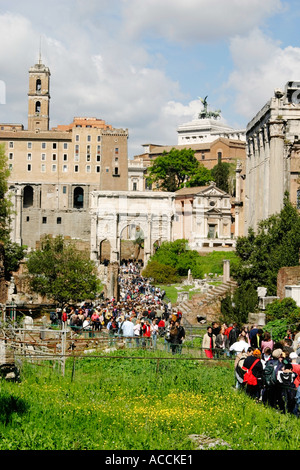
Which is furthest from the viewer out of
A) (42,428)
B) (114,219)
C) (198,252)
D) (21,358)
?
(114,219)

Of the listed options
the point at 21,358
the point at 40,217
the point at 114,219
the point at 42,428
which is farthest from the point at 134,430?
the point at 40,217

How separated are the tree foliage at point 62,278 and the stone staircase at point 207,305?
504 centimetres

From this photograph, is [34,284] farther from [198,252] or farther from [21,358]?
[198,252]

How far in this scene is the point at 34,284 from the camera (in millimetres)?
37750

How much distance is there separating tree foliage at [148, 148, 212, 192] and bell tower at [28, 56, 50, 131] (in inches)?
1082

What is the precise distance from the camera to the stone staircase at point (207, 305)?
115 ft

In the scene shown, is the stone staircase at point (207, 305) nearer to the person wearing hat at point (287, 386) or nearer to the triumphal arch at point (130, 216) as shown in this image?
the person wearing hat at point (287, 386)

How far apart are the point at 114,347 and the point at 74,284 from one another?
1749cm

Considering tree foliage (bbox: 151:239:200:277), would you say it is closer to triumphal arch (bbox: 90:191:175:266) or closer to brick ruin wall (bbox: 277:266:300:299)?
triumphal arch (bbox: 90:191:175:266)

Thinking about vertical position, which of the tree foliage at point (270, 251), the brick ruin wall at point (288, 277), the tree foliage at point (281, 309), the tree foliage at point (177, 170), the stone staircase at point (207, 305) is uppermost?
the tree foliage at point (177, 170)

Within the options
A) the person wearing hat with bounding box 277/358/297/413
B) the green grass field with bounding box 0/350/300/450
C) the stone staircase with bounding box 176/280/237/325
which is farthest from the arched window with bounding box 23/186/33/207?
the person wearing hat with bounding box 277/358/297/413

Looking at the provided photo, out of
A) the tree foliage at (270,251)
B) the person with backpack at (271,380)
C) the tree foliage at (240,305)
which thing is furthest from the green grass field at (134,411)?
the tree foliage at (270,251)

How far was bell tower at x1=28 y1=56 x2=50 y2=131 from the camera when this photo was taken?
375ft

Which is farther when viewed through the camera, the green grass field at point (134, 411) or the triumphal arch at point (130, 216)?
the triumphal arch at point (130, 216)
